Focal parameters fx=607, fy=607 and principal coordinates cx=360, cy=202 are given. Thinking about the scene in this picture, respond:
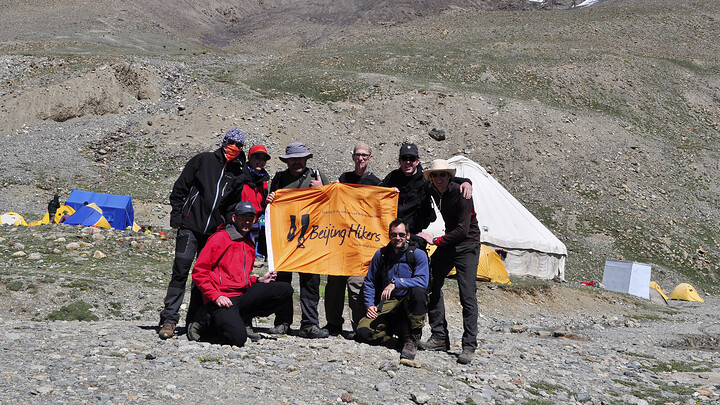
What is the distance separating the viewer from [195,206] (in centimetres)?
759

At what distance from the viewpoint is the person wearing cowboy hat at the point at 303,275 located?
27.1ft

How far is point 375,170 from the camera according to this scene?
3222 cm

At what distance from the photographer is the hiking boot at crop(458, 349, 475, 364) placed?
7.80 metres

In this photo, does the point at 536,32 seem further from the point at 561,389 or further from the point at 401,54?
the point at 561,389

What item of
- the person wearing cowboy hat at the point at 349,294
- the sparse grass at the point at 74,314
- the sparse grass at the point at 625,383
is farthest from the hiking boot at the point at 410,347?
the sparse grass at the point at 74,314

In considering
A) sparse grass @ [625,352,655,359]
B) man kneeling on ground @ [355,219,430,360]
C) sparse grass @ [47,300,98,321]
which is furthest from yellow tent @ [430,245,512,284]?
sparse grass @ [47,300,98,321]

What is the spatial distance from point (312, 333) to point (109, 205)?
16.0 meters

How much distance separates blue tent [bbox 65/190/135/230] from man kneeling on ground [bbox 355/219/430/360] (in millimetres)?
16242

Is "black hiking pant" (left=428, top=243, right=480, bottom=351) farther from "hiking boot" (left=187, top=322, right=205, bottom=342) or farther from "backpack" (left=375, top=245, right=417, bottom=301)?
"hiking boot" (left=187, top=322, right=205, bottom=342)

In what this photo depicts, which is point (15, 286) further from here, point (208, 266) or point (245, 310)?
point (245, 310)

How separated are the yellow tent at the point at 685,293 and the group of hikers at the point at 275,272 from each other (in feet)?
70.4

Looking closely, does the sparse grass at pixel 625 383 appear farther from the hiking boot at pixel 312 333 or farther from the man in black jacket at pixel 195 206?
the man in black jacket at pixel 195 206

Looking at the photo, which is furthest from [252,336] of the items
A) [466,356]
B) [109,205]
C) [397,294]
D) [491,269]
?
[109,205]

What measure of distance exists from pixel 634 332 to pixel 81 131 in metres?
29.6
